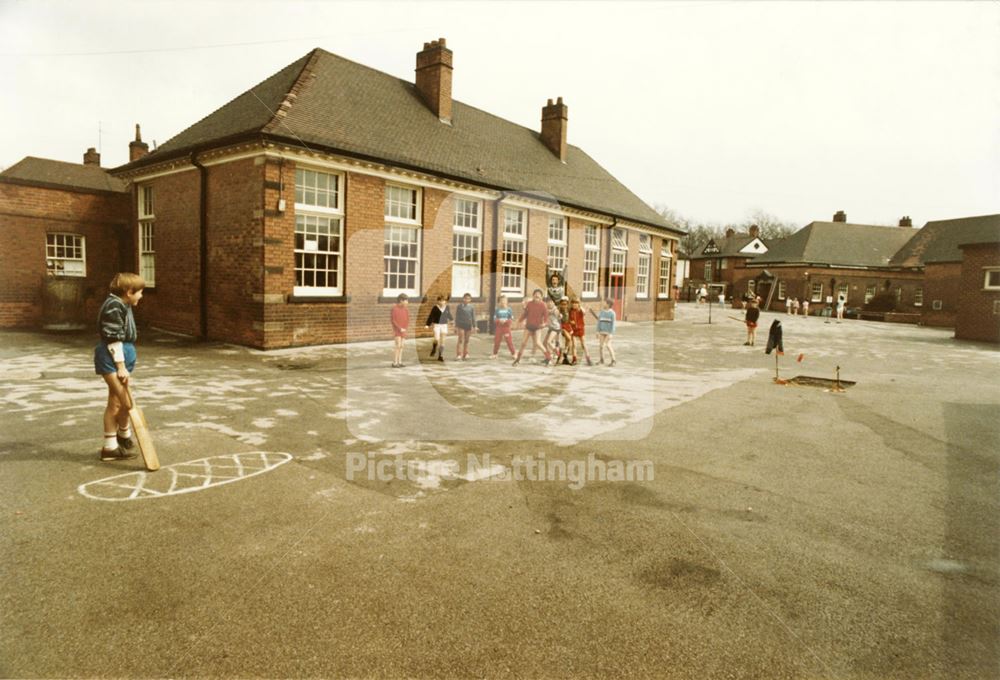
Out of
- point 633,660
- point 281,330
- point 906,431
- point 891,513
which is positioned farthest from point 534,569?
point 281,330

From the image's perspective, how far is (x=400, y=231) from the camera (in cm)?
1717

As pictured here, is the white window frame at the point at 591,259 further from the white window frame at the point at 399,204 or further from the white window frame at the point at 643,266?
the white window frame at the point at 399,204

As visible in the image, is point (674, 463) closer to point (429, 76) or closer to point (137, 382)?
point (137, 382)

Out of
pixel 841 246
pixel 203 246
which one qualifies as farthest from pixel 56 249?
pixel 841 246

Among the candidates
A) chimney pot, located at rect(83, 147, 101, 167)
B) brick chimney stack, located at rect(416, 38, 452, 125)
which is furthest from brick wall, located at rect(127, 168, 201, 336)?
chimney pot, located at rect(83, 147, 101, 167)

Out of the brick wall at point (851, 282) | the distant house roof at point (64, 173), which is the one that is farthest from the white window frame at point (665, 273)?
the distant house roof at point (64, 173)

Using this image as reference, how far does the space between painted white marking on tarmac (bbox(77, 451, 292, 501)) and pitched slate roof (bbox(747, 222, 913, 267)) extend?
59.2m

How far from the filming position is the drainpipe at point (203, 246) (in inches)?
618

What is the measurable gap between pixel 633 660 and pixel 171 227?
18.1 metres

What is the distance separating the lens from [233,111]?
17297 millimetres

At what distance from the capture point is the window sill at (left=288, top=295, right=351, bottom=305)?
1448cm

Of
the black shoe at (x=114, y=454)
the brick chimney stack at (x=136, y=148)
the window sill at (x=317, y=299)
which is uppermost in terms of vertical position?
the brick chimney stack at (x=136, y=148)

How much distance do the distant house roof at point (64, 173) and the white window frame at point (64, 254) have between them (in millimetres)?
Result: 3746

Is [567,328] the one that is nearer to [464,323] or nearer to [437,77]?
[464,323]
